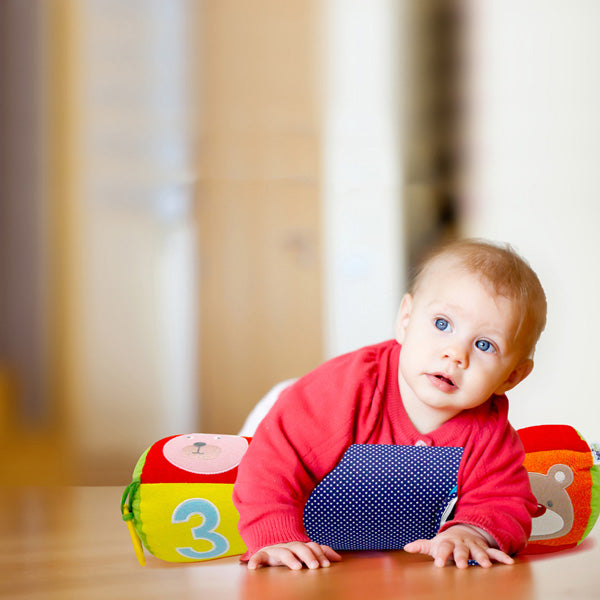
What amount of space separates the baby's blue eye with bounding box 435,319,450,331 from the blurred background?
1773mm

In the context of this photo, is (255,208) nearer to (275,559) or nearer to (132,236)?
(132,236)

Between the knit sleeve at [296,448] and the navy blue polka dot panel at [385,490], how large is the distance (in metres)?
0.02

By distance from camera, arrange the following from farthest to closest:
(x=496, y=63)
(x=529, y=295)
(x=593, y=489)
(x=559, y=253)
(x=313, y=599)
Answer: (x=496, y=63) → (x=559, y=253) → (x=593, y=489) → (x=529, y=295) → (x=313, y=599)

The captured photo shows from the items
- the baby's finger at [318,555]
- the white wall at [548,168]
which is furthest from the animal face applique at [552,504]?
the white wall at [548,168]

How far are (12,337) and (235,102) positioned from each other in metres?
1.07

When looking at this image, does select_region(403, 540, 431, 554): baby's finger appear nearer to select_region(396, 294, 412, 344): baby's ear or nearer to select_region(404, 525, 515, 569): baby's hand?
select_region(404, 525, 515, 569): baby's hand

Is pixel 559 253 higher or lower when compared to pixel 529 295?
lower

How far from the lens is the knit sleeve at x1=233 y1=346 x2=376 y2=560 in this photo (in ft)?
3.15

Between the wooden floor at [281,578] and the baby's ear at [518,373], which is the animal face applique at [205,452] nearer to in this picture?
the wooden floor at [281,578]

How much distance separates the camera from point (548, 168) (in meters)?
2.42

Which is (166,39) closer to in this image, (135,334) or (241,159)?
(241,159)

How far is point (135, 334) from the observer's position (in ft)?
9.50

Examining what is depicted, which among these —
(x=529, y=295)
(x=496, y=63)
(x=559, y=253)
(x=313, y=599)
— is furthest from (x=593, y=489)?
(x=496, y=63)

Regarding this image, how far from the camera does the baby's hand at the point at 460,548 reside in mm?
951
